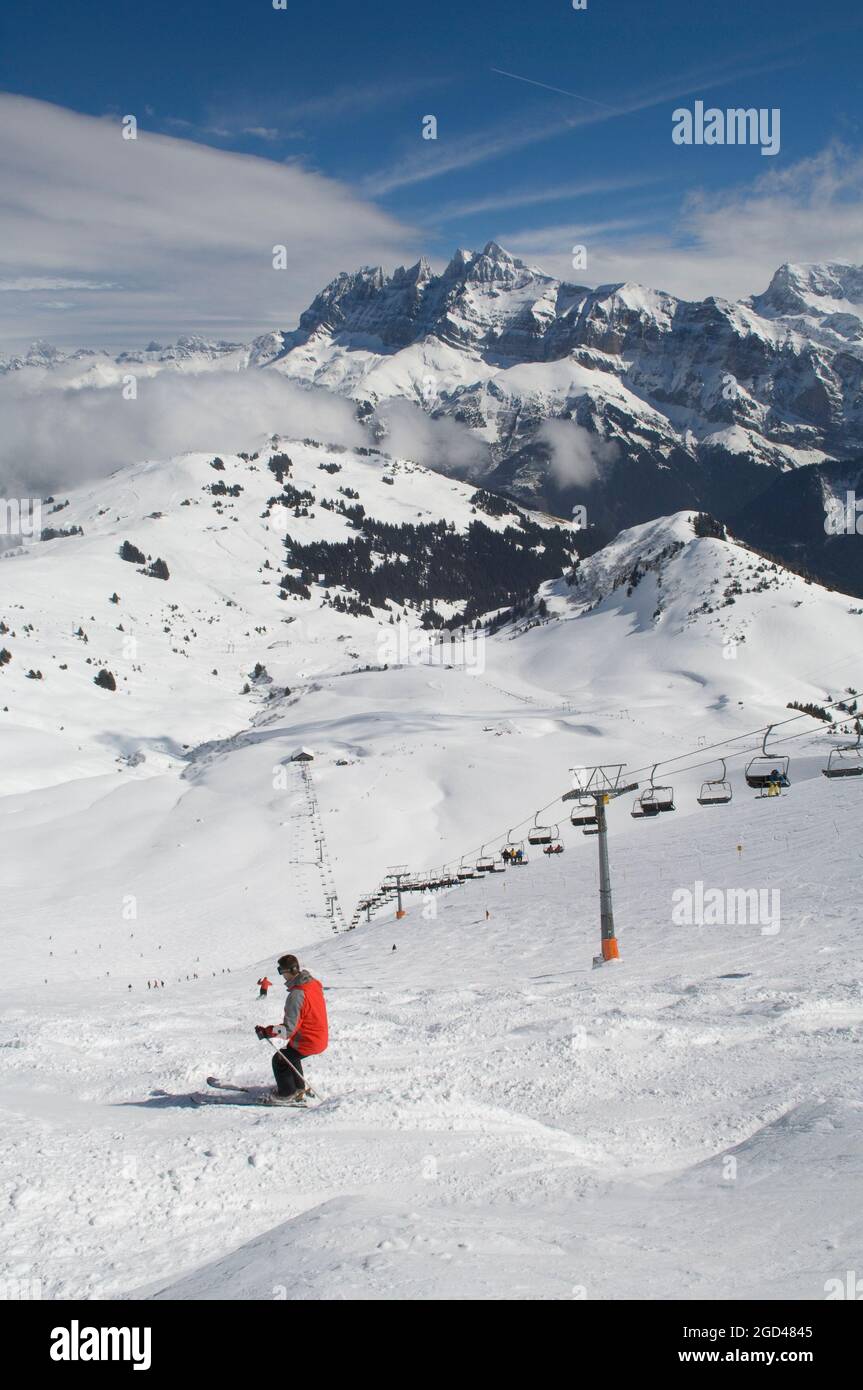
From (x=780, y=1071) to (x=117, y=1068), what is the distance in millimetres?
8723

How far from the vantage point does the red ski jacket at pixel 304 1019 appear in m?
11.9

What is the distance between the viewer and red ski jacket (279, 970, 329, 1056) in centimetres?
1191

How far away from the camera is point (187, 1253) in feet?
24.7

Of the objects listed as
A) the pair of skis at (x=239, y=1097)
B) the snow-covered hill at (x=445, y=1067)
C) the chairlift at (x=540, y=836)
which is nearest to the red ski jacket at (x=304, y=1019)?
the pair of skis at (x=239, y=1097)

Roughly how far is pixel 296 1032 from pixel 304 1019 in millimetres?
178

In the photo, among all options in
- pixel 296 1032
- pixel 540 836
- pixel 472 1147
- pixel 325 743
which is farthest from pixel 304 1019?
pixel 325 743

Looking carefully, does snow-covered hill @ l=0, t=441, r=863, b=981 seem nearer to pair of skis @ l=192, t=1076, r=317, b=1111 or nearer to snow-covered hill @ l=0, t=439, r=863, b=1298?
snow-covered hill @ l=0, t=439, r=863, b=1298

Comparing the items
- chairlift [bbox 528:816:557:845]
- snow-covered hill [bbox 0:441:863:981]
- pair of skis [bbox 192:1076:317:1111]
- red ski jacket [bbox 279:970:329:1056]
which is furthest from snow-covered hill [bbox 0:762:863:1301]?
snow-covered hill [bbox 0:441:863:981]

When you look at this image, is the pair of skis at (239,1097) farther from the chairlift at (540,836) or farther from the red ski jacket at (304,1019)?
the chairlift at (540,836)

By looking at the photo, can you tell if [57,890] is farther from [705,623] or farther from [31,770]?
[705,623]

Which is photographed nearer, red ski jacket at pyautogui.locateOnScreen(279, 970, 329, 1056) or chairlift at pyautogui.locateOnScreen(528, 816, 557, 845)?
red ski jacket at pyautogui.locateOnScreen(279, 970, 329, 1056)

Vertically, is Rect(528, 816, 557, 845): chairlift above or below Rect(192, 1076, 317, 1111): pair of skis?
below

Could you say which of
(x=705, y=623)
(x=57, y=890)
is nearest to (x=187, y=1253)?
(x=57, y=890)

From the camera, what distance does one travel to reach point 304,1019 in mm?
12008
